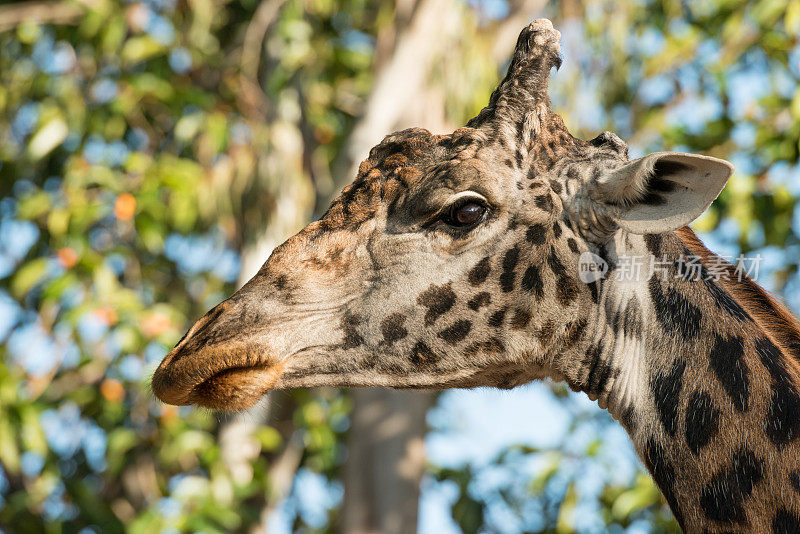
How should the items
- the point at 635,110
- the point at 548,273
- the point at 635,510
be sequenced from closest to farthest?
the point at 548,273
the point at 635,510
the point at 635,110

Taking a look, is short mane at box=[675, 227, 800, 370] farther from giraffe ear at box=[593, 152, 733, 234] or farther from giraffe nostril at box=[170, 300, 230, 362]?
giraffe nostril at box=[170, 300, 230, 362]

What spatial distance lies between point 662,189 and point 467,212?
0.61 meters

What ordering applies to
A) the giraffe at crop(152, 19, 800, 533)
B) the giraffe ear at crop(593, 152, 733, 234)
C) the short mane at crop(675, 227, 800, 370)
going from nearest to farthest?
1. the giraffe ear at crop(593, 152, 733, 234)
2. the giraffe at crop(152, 19, 800, 533)
3. the short mane at crop(675, 227, 800, 370)

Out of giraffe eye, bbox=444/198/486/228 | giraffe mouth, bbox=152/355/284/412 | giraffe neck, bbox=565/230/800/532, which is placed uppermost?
giraffe eye, bbox=444/198/486/228

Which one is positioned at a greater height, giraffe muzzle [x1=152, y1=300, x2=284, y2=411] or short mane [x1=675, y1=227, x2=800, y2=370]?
short mane [x1=675, y1=227, x2=800, y2=370]

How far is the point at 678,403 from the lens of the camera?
9.64 ft

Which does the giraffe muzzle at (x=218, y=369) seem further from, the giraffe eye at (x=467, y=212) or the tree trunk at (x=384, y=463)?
the tree trunk at (x=384, y=463)

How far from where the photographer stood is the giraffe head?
9.96 ft

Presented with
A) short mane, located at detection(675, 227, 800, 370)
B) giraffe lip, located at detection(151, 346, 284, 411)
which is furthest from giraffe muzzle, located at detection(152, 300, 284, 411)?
short mane, located at detection(675, 227, 800, 370)

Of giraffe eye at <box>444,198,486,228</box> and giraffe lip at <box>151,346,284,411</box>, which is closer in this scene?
giraffe lip at <box>151,346,284,411</box>

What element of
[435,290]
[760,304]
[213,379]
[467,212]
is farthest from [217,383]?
[760,304]

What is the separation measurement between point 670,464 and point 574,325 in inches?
20.3

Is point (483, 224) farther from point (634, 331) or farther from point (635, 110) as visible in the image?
point (635, 110)

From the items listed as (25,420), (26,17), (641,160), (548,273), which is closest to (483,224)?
(548,273)
